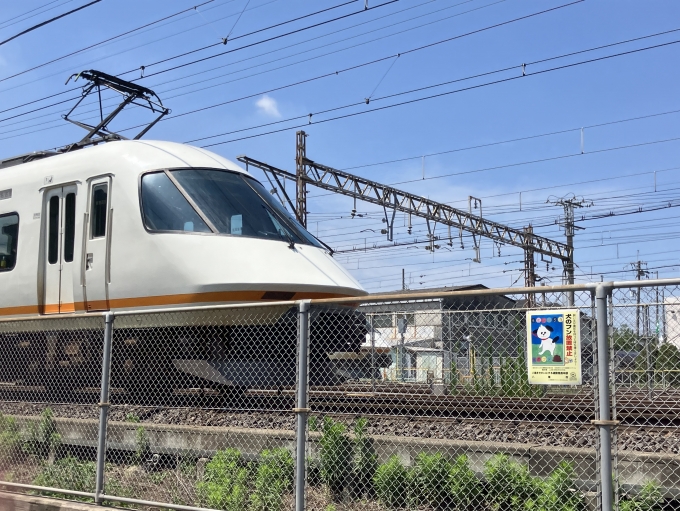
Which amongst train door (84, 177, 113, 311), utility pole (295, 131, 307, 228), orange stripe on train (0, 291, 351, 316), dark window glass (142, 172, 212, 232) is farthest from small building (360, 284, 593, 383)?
utility pole (295, 131, 307, 228)

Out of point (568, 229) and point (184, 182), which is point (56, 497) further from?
point (568, 229)

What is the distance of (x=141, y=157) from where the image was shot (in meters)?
9.62

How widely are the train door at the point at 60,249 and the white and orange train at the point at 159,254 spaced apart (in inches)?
0.7

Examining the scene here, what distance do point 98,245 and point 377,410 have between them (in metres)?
4.39

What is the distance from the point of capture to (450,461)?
17.5 ft

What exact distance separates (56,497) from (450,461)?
385cm

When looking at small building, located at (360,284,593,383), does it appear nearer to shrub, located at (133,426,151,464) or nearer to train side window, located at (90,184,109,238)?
shrub, located at (133,426,151,464)

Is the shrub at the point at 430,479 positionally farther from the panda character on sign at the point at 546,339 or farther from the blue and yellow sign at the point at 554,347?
the panda character on sign at the point at 546,339

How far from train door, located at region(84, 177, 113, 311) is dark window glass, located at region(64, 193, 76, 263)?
0.40 metres

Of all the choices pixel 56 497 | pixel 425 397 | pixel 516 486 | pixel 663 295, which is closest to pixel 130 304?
pixel 56 497

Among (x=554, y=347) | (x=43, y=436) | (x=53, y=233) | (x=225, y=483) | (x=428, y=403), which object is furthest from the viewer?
(x=53, y=233)

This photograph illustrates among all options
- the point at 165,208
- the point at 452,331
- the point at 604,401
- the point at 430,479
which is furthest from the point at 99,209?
the point at 604,401

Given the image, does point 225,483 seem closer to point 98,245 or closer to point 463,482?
point 463,482

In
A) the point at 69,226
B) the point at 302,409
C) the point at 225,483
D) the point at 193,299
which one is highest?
the point at 69,226
